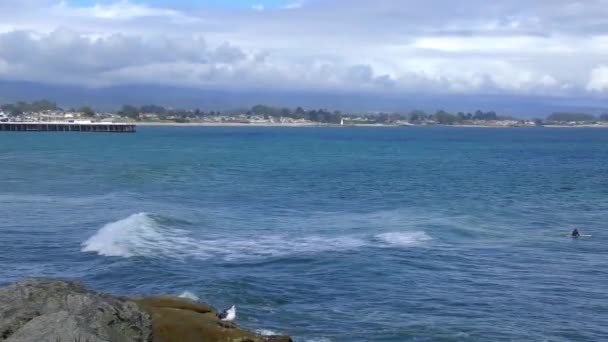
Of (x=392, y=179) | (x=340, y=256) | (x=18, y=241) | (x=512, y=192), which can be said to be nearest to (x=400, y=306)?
(x=340, y=256)

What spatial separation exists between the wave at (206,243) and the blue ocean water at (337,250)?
0.09 m

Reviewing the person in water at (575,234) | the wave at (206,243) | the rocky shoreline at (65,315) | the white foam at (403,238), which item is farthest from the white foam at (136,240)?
the rocky shoreline at (65,315)

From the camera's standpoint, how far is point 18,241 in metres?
34.4

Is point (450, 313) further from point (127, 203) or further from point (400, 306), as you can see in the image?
point (127, 203)

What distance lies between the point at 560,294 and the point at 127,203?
2953 centimetres

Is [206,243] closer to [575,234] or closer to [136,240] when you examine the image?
[136,240]

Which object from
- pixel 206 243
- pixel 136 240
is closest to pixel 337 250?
pixel 206 243

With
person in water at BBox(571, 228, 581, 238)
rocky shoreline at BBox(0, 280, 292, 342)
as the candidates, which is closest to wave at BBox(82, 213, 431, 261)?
person in water at BBox(571, 228, 581, 238)

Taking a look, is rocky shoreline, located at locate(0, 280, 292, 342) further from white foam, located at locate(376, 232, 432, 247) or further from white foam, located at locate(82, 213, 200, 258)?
white foam, located at locate(376, 232, 432, 247)

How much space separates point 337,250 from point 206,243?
5.43m

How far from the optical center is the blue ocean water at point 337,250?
23456mm

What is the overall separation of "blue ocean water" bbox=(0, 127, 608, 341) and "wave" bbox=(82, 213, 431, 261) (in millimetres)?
87

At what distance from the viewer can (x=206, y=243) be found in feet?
115

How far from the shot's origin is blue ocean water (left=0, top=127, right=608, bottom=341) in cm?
2346
